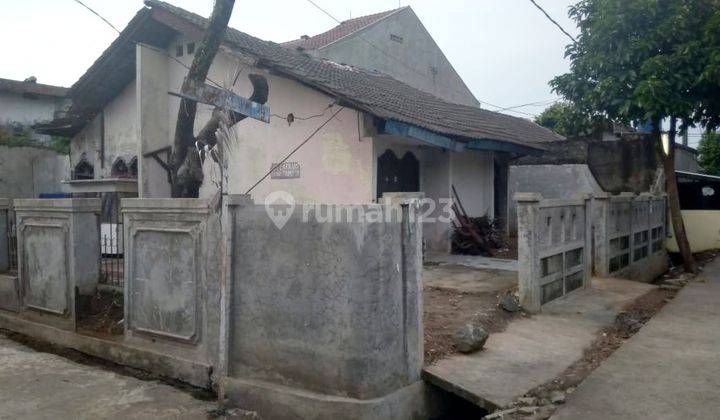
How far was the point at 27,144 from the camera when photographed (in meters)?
17.9

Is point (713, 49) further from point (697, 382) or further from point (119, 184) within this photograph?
point (119, 184)

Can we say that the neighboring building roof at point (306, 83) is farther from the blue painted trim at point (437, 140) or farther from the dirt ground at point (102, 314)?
the dirt ground at point (102, 314)

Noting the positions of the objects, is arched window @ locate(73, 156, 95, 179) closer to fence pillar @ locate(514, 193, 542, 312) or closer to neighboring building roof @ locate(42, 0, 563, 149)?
neighboring building roof @ locate(42, 0, 563, 149)

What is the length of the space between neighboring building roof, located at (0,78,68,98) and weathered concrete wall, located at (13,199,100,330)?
1308cm

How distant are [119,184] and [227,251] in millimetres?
7548

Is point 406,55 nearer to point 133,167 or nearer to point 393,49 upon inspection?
point 393,49

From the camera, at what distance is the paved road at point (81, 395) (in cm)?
459

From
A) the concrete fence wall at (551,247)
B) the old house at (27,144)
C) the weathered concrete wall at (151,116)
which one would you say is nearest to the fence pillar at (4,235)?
the weathered concrete wall at (151,116)

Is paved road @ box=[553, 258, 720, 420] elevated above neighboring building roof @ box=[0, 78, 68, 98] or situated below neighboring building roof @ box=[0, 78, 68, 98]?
below

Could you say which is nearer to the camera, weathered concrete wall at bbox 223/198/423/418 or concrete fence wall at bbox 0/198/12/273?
weathered concrete wall at bbox 223/198/423/418

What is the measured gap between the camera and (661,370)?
189 inches

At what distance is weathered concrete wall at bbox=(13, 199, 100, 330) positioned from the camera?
6.41 m

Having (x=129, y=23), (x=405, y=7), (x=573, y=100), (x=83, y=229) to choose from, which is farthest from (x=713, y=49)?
(x=405, y=7)

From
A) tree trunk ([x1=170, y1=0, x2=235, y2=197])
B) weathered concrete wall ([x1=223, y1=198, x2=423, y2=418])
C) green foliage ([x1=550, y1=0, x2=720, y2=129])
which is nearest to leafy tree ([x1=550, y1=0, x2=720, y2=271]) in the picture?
green foliage ([x1=550, y1=0, x2=720, y2=129])
